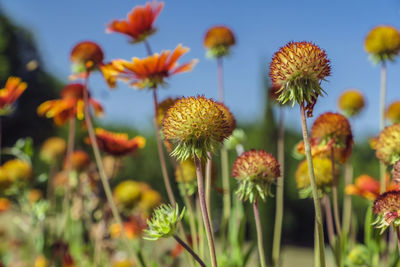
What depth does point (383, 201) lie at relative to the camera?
3.55 feet

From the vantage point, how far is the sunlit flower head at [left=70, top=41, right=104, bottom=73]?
195 centimetres

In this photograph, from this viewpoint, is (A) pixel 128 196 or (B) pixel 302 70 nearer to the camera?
(B) pixel 302 70

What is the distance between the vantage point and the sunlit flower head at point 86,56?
1.95m

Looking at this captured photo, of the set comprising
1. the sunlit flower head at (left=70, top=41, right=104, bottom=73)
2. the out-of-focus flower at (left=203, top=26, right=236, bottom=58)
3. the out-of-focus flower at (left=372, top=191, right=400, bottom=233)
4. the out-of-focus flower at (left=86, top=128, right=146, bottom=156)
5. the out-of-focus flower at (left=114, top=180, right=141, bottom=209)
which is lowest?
the out-of-focus flower at (left=114, top=180, right=141, bottom=209)

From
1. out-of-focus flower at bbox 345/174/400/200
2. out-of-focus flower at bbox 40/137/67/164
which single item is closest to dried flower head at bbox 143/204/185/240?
out-of-focus flower at bbox 345/174/400/200

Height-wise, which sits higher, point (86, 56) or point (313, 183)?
point (86, 56)

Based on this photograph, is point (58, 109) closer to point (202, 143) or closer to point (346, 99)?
point (202, 143)

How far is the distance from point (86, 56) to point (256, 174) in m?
1.04

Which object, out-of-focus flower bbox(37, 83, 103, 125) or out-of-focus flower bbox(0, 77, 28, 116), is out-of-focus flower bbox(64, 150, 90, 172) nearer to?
out-of-focus flower bbox(37, 83, 103, 125)

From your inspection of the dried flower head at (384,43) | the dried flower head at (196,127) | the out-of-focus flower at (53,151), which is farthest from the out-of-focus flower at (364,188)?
the out-of-focus flower at (53,151)

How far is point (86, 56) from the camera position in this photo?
6.40 feet

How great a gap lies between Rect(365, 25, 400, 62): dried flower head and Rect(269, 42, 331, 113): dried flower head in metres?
1.53

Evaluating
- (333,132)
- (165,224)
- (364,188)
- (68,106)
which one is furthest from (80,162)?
(165,224)

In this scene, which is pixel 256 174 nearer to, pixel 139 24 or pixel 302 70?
pixel 302 70
